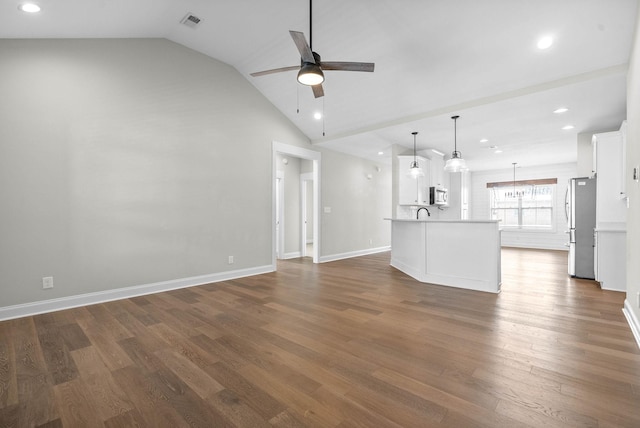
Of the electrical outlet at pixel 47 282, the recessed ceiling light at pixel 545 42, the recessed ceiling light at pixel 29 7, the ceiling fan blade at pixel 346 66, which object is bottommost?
the electrical outlet at pixel 47 282

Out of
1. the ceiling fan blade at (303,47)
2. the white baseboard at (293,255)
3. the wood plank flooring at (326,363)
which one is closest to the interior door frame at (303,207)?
the white baseboard at (293,255)

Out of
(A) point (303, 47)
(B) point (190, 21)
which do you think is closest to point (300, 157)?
(B) point (190, 21)

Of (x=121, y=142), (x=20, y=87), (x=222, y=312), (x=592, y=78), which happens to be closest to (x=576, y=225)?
(x=592, y=78)

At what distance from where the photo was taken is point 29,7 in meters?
2.87

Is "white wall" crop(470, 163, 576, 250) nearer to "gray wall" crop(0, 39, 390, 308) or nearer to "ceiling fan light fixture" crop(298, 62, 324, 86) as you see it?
"gray wall" crop(0, 39, 390, 308)

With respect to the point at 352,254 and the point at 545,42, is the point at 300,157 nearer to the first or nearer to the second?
the point at 352,254

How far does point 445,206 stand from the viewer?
858 centimetres

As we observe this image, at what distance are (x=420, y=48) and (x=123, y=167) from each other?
4.24 metres

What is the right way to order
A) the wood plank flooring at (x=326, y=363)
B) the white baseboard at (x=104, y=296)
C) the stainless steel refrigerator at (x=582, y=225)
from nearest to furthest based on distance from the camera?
1. the wood plank flooring at (x=326, y=363)
2. the white baseboard at (x=104, y=296)
3. the stainless steel refrigerator at (x=582, y=225)

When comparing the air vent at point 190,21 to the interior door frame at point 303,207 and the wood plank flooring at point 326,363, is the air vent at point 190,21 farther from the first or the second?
the interior door frame at point 303,207

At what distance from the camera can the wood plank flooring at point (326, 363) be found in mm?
1629

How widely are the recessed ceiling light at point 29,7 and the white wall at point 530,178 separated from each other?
1168 centimetres

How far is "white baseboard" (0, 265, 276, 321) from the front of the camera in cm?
326

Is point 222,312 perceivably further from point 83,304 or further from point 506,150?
point 506,150
